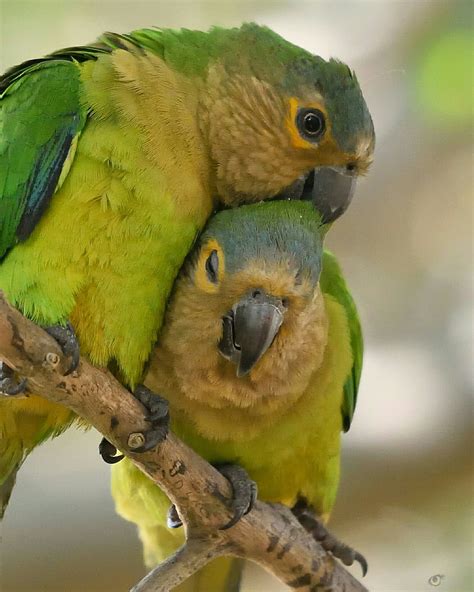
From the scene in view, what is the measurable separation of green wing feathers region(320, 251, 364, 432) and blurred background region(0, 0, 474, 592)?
0.49 m

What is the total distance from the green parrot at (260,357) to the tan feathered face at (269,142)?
7cm

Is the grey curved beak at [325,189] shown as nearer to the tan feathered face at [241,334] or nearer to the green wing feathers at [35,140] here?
the tan feathered face at [241,334]

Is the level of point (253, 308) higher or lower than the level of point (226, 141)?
lower

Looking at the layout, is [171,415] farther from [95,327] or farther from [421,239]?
[421,239]

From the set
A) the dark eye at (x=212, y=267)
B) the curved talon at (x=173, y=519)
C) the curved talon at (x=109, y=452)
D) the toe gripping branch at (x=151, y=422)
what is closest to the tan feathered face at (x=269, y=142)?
the dark eye at (x=212, y=267)

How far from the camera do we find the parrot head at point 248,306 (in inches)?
83.5

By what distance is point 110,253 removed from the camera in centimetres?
201

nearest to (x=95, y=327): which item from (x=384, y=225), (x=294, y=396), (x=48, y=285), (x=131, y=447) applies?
(x=48, y=285)

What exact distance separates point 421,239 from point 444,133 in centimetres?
48

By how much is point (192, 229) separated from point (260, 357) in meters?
0.36

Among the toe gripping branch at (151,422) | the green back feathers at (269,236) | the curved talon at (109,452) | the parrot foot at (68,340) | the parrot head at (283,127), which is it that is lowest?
the curved talon at (109,452)

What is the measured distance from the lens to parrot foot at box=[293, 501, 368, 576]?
2654mm

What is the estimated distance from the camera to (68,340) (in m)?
1.93

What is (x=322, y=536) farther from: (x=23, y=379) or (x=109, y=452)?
(x=23, y=379)
